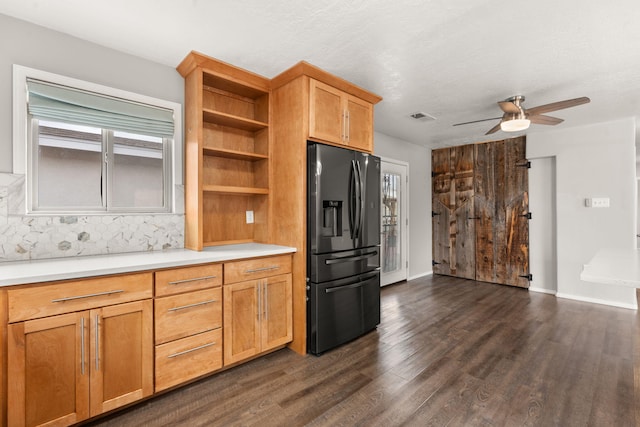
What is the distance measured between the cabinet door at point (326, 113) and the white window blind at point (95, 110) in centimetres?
122

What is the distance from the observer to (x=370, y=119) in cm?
312

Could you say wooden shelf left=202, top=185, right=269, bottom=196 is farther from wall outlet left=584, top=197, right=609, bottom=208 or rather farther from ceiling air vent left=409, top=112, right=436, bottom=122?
wall outlet left=584, top=197, right=609, bottom=208

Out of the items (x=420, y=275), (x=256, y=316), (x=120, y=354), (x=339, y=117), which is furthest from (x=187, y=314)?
(x=420, y=275)

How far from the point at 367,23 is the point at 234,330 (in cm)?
237

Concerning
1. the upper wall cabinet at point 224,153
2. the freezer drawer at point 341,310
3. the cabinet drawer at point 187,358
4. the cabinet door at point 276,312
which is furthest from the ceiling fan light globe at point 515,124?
the cabinet drawer at point 187,358

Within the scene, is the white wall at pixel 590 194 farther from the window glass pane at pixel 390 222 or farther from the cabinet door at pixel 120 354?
the cabinet door at pixel 120 354

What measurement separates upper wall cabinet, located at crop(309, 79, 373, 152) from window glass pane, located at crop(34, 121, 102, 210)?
170 centimetres

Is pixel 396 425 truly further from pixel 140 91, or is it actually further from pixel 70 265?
pixel 140 91

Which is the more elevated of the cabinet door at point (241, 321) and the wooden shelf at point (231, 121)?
the wooden shelf at point (231, 121)

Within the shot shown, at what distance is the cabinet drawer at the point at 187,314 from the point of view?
75.4 inches

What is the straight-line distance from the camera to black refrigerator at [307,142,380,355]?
8.30 feet

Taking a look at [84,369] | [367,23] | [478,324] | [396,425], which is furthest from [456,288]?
[84,369]

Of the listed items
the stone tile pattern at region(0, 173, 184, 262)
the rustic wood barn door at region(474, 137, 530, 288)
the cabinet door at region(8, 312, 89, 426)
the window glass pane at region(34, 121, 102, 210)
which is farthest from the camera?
the rustic wood barn door at region(474, 137, 530, 288)

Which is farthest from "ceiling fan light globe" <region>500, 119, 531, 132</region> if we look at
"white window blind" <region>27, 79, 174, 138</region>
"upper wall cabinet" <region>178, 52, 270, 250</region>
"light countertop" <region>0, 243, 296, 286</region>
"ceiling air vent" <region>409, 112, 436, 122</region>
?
"white window blind" <region>27, 79, 174, 138</region>
